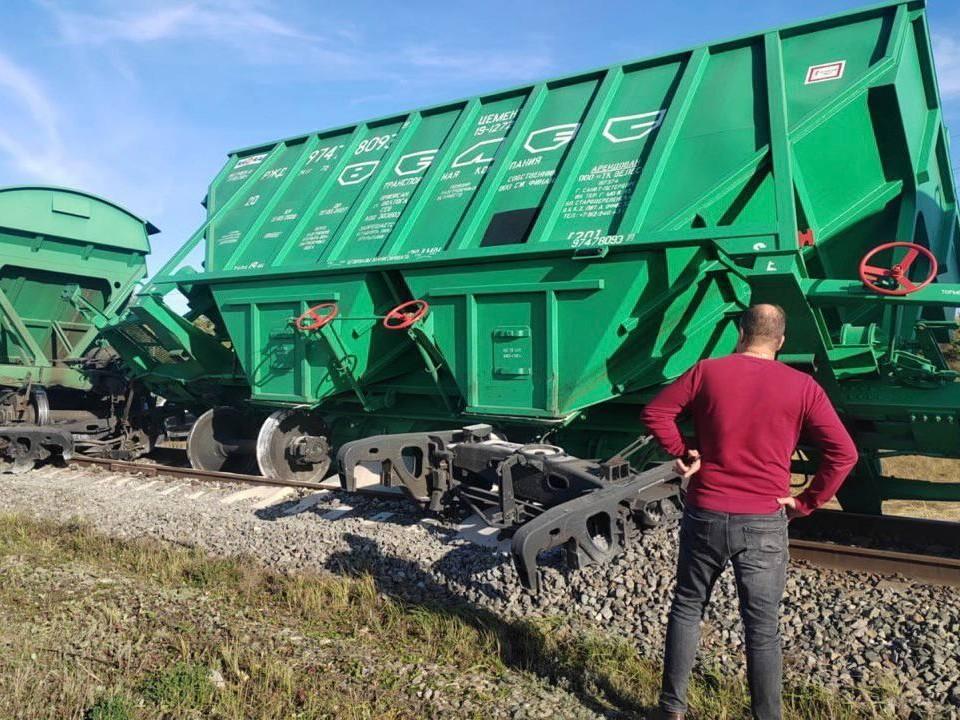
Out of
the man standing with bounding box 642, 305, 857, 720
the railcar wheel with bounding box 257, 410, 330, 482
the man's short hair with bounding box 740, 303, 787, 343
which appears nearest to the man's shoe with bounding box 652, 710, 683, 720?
the man standing with bounding box 642, 305, 857, 720

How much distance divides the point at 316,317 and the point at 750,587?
198 inches

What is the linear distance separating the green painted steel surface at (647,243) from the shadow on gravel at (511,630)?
162 centimetres

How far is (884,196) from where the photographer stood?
5766 mm

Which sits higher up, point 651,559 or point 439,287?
point 439,287

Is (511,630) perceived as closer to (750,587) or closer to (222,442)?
(750,587)

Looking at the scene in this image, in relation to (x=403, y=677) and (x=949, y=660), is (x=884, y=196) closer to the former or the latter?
(x=949, y=660)

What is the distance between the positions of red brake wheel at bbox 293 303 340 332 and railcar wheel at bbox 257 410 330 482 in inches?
54.5

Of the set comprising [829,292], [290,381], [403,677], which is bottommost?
[403,677]

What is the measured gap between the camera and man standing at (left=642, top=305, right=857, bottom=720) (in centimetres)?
280

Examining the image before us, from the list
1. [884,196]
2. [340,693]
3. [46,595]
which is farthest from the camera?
[884,196]

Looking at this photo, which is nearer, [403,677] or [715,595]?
[403,677]

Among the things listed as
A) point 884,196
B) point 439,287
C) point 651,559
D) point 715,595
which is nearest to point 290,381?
point 439,287

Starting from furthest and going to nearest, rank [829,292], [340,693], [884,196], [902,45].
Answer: [884,196], [902,45], [829,292], [340,693]

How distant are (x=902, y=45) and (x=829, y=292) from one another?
80.4 inches
